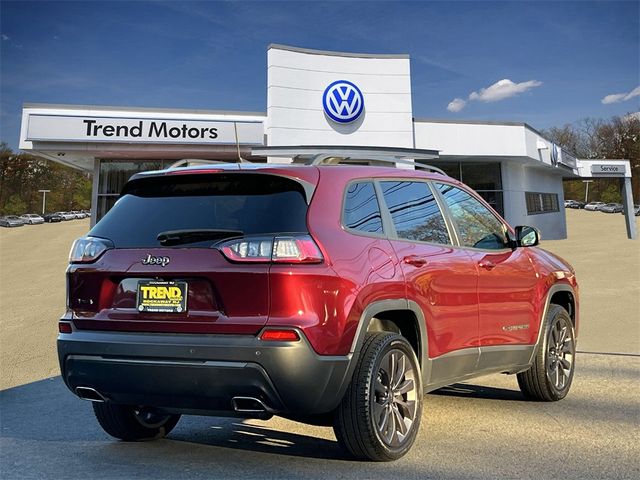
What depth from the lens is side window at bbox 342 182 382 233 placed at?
13.0 ft

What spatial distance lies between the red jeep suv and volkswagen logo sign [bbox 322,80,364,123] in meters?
21.1

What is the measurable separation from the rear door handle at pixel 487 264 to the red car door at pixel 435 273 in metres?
0.12

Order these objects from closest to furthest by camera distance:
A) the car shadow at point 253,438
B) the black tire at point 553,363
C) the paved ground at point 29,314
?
the car shadow at point 253,438, the black tire at point 553,363, the paved ground at point 29,314

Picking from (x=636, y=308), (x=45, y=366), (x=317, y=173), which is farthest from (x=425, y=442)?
(x=636, y=308)

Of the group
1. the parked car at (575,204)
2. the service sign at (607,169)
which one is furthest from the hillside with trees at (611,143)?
the service sign at (607,169)

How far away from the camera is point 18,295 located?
16469 mm

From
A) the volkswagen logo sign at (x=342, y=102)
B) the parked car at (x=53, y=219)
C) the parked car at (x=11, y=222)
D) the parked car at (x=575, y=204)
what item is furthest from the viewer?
the parked car at (x=575, y=204)

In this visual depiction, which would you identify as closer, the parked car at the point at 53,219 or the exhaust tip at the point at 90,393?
the exhaust tip at the point at 90,393

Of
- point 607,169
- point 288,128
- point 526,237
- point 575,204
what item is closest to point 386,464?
point 526,237

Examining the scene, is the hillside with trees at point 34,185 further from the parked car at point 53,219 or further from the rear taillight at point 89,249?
the rear taillight at point 89,249

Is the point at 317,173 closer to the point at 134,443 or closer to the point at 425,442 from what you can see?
the point at 425,442

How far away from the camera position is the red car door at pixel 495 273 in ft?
16.4

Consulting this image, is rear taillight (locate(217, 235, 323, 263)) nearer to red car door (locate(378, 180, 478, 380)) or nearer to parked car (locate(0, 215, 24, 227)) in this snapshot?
red car door (locate(378, 180, 478, 380))

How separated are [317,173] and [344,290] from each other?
0.78m
